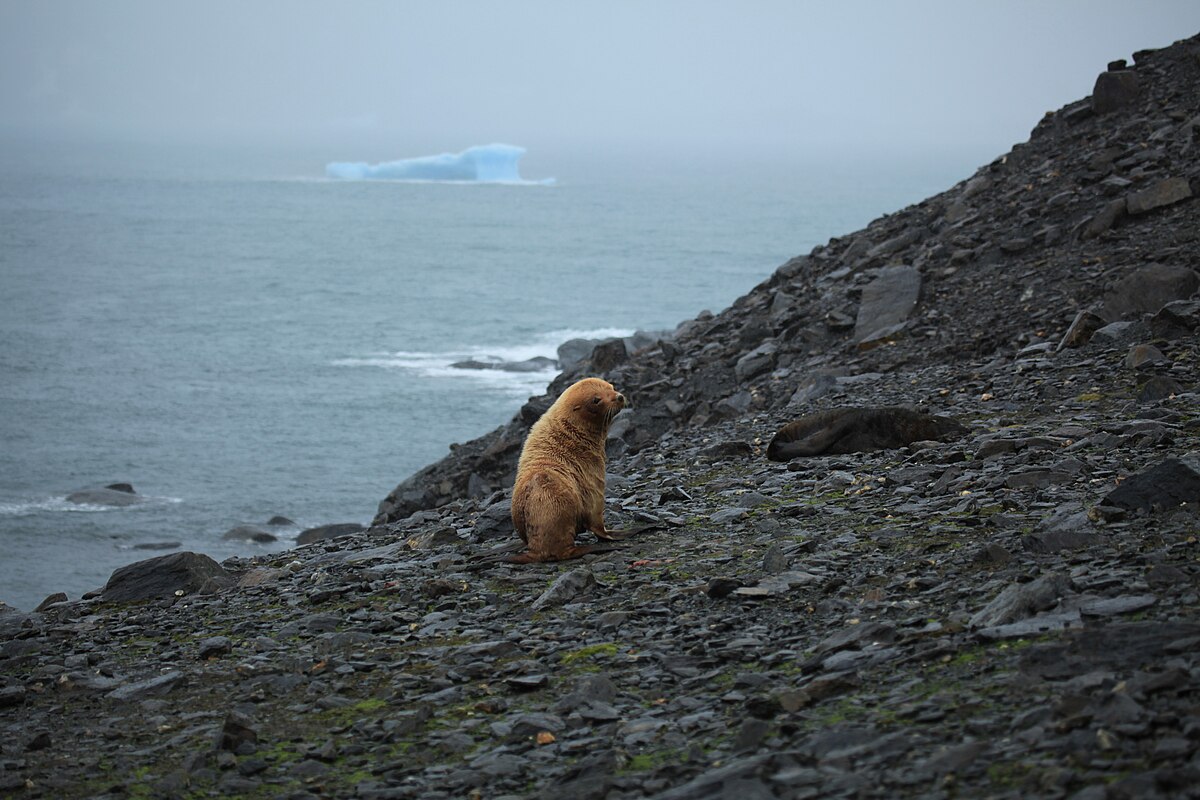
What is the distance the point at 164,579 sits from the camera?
1145cm

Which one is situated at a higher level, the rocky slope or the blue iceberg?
the blue iceberg

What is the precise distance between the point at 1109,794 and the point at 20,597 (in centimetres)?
2790

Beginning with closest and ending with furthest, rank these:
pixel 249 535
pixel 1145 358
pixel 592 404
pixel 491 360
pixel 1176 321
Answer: pixel 592 404 < pixel 1145 358 < pixel 1176 321 < pixel 249 535 < pixel 491 360

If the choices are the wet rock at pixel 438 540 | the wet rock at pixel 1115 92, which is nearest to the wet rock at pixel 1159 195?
the wet rock at pixel 1115 92

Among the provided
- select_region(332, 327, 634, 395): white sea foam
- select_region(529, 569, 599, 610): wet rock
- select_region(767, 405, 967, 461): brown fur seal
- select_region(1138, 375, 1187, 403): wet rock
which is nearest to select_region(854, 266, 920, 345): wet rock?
select_region(767, 405, 967, 461): brown fur seal

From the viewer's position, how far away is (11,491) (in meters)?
37.0

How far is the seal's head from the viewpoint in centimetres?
1035

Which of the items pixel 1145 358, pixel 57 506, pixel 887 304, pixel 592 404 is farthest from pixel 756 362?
pixel 57 506

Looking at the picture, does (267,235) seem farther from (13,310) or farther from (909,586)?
(909,586)

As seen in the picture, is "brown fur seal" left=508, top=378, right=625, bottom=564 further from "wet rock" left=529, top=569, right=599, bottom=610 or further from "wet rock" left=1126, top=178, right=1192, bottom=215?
"wet rock" left=1126, top=178, right=1192, bottom=215

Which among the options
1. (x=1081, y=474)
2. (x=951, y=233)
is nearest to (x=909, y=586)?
(x=1081, y=474)

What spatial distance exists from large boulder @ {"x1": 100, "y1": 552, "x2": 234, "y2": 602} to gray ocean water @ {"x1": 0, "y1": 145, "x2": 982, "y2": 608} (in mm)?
17448

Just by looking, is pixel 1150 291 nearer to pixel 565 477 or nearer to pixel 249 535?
pixel 565 477

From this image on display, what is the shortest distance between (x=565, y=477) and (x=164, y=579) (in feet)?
14.4
